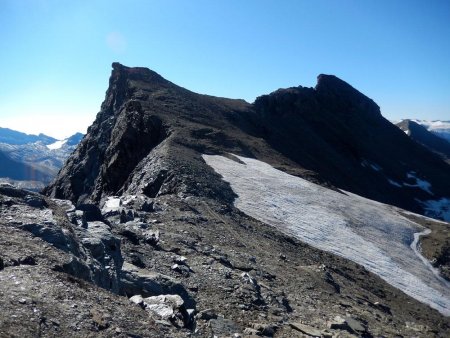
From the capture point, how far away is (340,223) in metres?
44.2

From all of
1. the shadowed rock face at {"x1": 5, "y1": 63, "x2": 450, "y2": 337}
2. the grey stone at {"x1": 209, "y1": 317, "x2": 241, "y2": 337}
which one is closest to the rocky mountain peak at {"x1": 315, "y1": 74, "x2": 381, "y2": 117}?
the shadowed rock face at {"x1": 5, "y1": 63, "x2": 450, "y2": 337}

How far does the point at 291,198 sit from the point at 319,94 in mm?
112490

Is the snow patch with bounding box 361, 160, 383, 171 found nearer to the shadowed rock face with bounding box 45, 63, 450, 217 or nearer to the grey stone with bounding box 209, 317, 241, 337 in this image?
the shadowed rock face with bounding box 45, 63, 450, 217

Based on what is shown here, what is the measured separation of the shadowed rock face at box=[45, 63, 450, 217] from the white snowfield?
13.9 feet

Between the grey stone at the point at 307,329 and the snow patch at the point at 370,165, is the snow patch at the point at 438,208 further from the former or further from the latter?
the grey stone at the point at 307,329

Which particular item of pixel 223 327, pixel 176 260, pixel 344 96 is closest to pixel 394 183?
pixel 344 96

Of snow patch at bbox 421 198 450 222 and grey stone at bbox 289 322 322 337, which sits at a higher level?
snow patch at bbox 421 198 450 222

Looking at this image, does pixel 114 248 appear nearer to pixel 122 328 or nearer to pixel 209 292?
pixel 209 292

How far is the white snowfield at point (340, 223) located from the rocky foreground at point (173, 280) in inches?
139

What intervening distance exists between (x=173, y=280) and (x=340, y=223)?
3140 centimetres

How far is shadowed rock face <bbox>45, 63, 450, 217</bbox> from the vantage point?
5066cm

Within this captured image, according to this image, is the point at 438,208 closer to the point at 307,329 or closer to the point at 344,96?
the point at 344,96

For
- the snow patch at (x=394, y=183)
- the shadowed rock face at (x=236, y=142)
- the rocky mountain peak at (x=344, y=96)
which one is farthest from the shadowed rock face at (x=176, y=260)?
the rocky mountain peak at (x=344, y=96)

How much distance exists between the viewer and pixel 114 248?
645 inches
